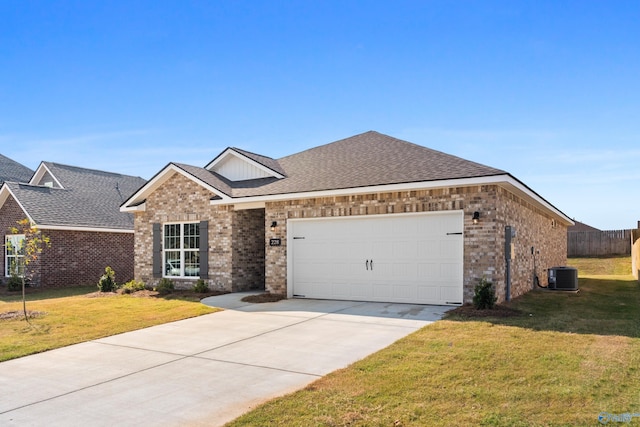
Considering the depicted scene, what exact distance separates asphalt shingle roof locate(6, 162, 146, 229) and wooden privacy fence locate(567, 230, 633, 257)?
28628 mm

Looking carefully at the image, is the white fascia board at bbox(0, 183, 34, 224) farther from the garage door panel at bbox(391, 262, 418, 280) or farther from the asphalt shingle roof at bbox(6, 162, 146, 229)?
the garage door panel at bbox(391, 262, 418, 280)

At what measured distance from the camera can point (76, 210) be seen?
22.4 m

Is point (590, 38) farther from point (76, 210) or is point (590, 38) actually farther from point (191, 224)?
point (76, 210)

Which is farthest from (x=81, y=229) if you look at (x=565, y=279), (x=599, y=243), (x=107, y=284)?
(x=599, y=243)

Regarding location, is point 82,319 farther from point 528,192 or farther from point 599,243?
point 599,243

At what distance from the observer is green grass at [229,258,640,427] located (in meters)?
4.80

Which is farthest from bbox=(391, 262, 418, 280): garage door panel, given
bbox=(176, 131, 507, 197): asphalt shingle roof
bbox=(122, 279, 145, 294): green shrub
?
bbox=(122, 279, 145, 294): green shrub

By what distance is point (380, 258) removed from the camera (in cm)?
1288

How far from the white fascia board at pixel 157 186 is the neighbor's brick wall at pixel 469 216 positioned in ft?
7.81

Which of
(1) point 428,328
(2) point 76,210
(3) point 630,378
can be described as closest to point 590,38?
(1) point 428,328

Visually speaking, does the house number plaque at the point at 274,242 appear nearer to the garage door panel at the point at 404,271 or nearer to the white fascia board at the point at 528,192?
the garage door panel at the point at 404,271

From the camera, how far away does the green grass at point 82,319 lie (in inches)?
356

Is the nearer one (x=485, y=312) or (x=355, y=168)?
(x=485, y=312)

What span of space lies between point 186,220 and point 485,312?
34.5 feet
